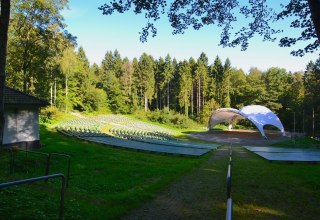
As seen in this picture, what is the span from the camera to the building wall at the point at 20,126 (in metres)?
18.8

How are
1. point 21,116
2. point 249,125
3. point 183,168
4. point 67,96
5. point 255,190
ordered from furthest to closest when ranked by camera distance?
point 249,125
point 67,96
point 21,116
point 183,168
point 255,190

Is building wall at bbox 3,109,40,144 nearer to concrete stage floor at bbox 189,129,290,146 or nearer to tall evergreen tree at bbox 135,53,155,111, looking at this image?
concrete stage floor at bbox 189,129,290,146

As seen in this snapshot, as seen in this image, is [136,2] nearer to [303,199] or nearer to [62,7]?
[303,199]

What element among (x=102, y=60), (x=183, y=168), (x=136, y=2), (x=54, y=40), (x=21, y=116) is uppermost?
(x=102, y=60)

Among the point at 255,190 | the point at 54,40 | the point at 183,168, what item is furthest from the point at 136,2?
the point at 54,40

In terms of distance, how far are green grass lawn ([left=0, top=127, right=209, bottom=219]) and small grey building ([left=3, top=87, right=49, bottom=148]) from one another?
3526 millimetres

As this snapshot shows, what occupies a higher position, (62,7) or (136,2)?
(62,7)

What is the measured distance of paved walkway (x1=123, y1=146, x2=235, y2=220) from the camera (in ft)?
22.7

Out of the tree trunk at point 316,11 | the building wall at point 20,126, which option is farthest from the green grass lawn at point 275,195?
the building wall at point 20,126

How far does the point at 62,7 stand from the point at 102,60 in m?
78.3

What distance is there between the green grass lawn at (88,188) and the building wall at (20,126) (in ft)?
11.6

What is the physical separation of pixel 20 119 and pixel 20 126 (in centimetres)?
44

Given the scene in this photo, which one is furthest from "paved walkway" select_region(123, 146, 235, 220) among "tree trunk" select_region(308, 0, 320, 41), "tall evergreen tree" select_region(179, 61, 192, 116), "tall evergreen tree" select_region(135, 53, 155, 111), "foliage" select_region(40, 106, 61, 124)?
"tall evergreen tree" select_region(135, 53, 155, 111)

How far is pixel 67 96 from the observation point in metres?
63.3
